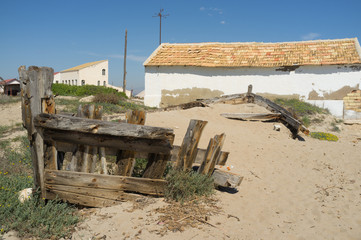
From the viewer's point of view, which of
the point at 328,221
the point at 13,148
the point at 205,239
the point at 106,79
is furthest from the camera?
the point at 106,79

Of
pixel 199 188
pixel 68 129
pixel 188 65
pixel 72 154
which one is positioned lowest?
pixel 199 188

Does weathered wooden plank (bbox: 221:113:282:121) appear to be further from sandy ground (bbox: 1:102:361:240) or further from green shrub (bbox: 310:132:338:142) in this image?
sandy ground (bbox: 1:102:361:240)

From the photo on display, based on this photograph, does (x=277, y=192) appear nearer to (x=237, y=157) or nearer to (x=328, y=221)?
(x=328, y=221)

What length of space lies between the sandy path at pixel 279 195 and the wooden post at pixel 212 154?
55 centimetres

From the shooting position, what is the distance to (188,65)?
1833cm

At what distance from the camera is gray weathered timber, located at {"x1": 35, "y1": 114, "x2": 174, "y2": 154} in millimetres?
3379

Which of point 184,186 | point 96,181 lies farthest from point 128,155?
point 184,186

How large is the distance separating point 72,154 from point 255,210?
287 centimetres

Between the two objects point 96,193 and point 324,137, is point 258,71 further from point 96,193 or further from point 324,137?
point 96,193

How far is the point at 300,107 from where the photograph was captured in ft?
49.6

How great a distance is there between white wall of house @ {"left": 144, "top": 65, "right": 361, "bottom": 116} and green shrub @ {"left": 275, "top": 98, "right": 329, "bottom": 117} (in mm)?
1038

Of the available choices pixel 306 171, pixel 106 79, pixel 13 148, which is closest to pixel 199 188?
pixel 306 171

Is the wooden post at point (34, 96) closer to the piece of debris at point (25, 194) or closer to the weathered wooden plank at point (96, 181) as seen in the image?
the weathered wooden plank at point (96, 181)

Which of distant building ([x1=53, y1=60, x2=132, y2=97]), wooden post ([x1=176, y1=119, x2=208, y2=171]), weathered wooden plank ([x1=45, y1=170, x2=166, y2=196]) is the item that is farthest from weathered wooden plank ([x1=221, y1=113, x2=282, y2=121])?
distant building ([x1=53, y1=60, x2=132, y2=97])
